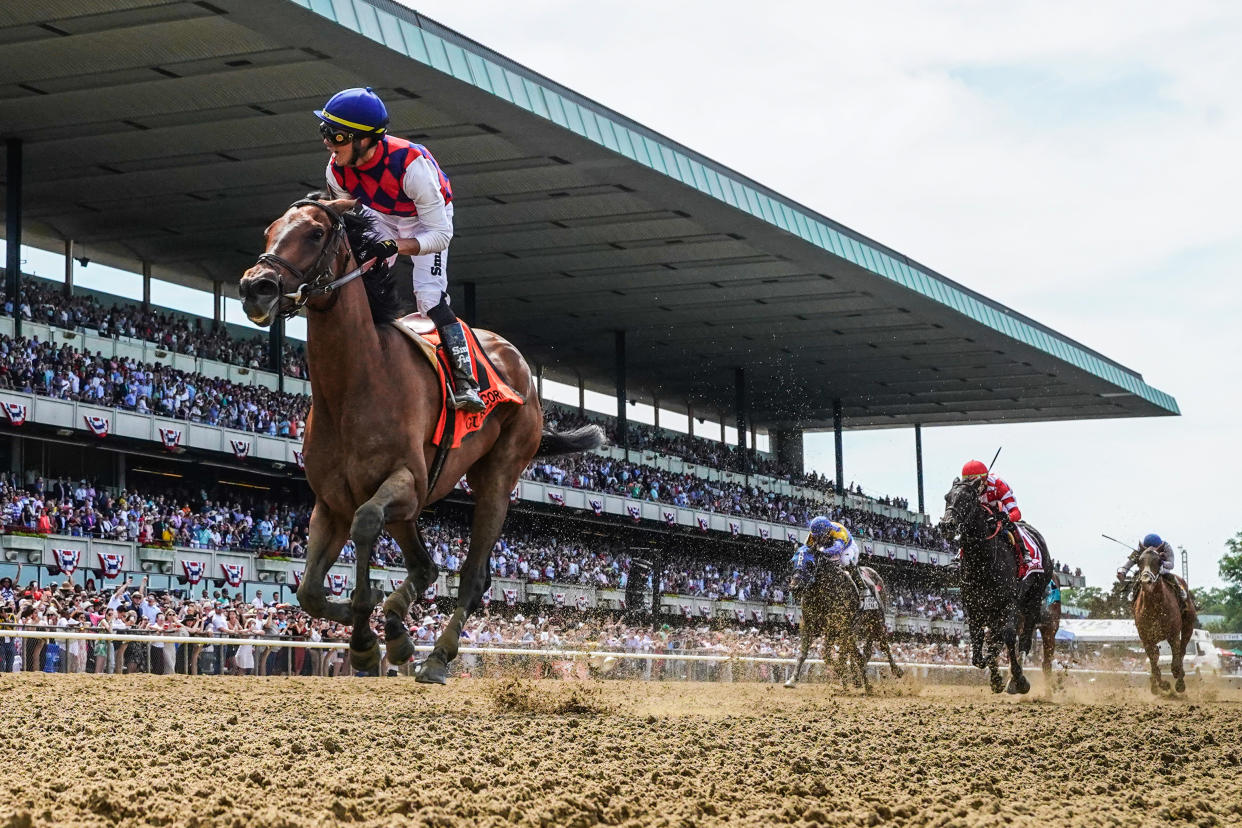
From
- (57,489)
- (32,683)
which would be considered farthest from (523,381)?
(57,489)

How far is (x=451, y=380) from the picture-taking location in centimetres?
882

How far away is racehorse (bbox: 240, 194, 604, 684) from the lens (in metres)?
7.66

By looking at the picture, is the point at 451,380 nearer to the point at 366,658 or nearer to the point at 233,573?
the point at 366,658

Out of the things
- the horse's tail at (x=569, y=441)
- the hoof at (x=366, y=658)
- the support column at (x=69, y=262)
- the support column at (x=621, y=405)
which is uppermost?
the support column at (x=69, y=262)

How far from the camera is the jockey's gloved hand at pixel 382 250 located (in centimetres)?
839

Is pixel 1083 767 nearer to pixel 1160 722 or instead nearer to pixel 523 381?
pixel 1160 722

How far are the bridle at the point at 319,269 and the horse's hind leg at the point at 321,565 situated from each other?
3.64 ft

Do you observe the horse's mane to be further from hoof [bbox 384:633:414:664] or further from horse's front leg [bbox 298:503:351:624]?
hoof [bbox 384:633:414:664]

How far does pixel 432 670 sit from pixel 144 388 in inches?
889

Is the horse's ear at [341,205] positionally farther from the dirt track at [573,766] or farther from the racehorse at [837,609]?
the racehorse at [837,609]

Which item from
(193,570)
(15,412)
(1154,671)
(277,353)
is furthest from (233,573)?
(1154,671)

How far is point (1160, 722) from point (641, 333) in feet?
134

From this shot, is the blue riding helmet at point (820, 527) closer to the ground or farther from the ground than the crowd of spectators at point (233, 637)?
farther from the ground

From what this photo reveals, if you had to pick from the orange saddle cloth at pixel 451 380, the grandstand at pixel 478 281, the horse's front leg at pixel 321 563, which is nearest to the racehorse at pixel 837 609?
the grandstand at pixel 478 281
